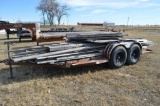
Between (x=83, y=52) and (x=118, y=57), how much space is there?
1283 mm

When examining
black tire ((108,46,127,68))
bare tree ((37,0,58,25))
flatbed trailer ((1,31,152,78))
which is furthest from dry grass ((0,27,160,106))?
bare tree ((37,0,58,25))

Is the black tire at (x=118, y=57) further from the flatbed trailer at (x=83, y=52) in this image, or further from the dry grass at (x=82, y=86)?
the dry grass at (x=82, y=86)

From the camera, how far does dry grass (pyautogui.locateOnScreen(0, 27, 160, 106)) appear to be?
189 inches

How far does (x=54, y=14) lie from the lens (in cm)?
6994

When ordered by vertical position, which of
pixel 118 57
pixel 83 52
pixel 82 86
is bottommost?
pixel 82 86

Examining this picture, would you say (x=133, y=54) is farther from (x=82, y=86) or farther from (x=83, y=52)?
(x=82, y=86)

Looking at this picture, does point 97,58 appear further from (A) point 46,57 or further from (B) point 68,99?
(B) point 68,99

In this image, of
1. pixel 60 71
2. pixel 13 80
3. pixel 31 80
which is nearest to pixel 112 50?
pixel 60 71

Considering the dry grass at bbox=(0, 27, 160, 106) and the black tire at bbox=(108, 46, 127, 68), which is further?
the black tire at bbox=(108, 46, 127, 68)

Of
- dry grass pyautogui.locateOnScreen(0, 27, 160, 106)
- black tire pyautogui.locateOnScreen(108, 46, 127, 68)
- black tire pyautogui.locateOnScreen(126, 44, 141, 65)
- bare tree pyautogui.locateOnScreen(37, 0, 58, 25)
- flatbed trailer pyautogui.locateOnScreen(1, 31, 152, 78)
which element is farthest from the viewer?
bare tree pyautogui.locateOnScreen(37, 0, 58, 25)

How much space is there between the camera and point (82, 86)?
5715 millimetres

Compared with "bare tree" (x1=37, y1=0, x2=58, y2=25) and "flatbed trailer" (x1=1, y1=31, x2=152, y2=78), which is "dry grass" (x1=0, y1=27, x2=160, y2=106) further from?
"bare tree" (x1=37, y1=0, x2=58, y2=25)

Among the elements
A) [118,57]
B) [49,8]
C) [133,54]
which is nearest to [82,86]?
[118,57]

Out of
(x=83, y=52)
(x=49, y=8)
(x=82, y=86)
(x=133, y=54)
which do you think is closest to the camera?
(x=82, y=86)
